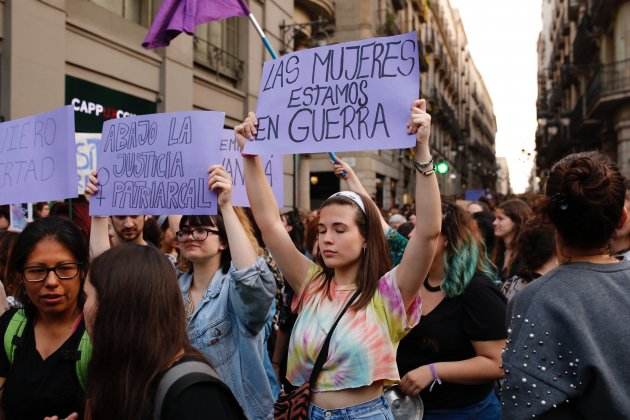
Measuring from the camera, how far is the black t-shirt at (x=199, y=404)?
64.2 inches

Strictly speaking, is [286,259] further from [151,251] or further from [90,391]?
[90,391]

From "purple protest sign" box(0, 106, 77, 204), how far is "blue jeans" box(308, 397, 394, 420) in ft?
7.31

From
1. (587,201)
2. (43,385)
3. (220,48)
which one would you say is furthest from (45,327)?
(220,48)

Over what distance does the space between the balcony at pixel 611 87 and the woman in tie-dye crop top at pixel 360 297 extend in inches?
863

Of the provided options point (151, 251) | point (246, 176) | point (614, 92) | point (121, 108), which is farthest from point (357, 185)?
point (614, 92)

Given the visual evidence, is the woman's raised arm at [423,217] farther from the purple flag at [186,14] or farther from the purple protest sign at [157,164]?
the purple flag at [186,14]

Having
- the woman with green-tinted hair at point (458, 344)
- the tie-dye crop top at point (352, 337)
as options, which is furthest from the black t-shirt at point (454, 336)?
the tie-dye crop top at point (352, 337)

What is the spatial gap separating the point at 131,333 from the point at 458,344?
1921 millimetres

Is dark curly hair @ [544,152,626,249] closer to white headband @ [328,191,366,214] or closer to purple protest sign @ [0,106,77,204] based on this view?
white headband @ [328,191,366,214]

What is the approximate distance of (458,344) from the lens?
127 inches

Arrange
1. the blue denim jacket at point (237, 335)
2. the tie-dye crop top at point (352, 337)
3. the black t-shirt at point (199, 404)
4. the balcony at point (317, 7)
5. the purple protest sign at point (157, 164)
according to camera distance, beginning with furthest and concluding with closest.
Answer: the balcony at point (317, 7)
the purple protest sign at point (157, 164)
the blue denim jacket at point (237, 335)
the tie-dye crop top at point (352, 337)
the black t-shirt at point (199, 404)

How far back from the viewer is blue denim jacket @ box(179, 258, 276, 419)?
9.72ft

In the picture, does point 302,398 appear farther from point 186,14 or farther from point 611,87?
point 611,87

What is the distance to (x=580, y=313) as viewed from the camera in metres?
1.86
